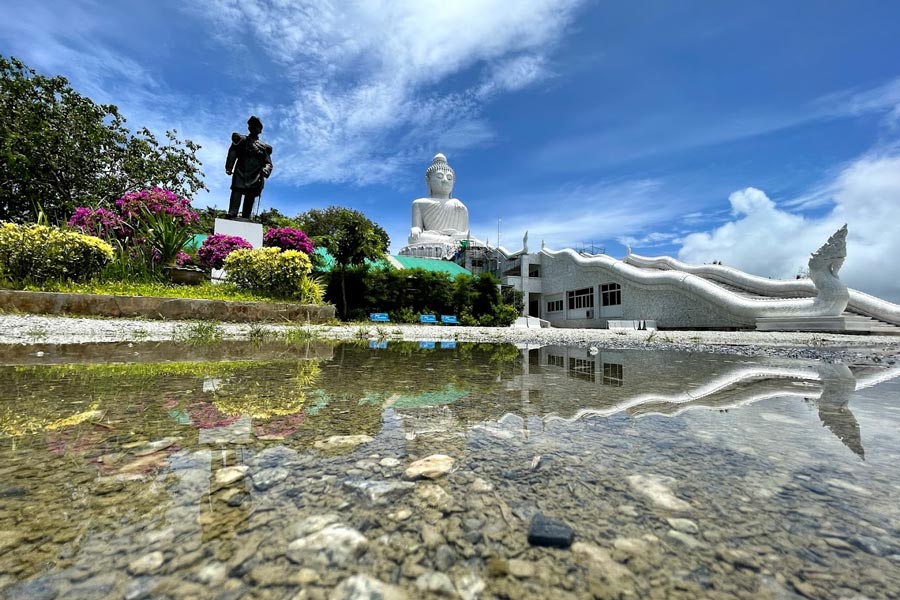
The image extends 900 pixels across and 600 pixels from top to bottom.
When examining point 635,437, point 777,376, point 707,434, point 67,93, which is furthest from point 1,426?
point 67,93

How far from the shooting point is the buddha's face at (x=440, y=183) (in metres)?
47.2

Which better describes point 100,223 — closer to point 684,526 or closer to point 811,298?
point 684,526

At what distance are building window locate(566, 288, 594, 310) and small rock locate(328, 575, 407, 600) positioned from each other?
93.8ft

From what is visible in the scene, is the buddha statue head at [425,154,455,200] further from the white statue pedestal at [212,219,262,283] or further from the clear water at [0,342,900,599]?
the clear water at [0,342,900,599]

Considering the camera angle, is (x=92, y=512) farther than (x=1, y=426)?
No

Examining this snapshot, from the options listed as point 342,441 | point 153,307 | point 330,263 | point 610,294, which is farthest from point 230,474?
point 610,294

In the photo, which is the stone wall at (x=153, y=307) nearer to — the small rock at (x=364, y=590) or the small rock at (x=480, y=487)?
the small rock at (x=480, y=487)

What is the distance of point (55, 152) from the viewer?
58.0 feet

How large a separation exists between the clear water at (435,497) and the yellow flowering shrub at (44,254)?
7076mm

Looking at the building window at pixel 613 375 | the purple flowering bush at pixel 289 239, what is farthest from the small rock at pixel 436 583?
the purple flowering bush at pixel 289 239

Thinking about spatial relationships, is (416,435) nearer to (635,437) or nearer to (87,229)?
(635,437)

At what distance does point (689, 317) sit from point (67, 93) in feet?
105

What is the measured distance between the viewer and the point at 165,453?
4.31 ft

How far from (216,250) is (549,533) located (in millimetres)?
13761
